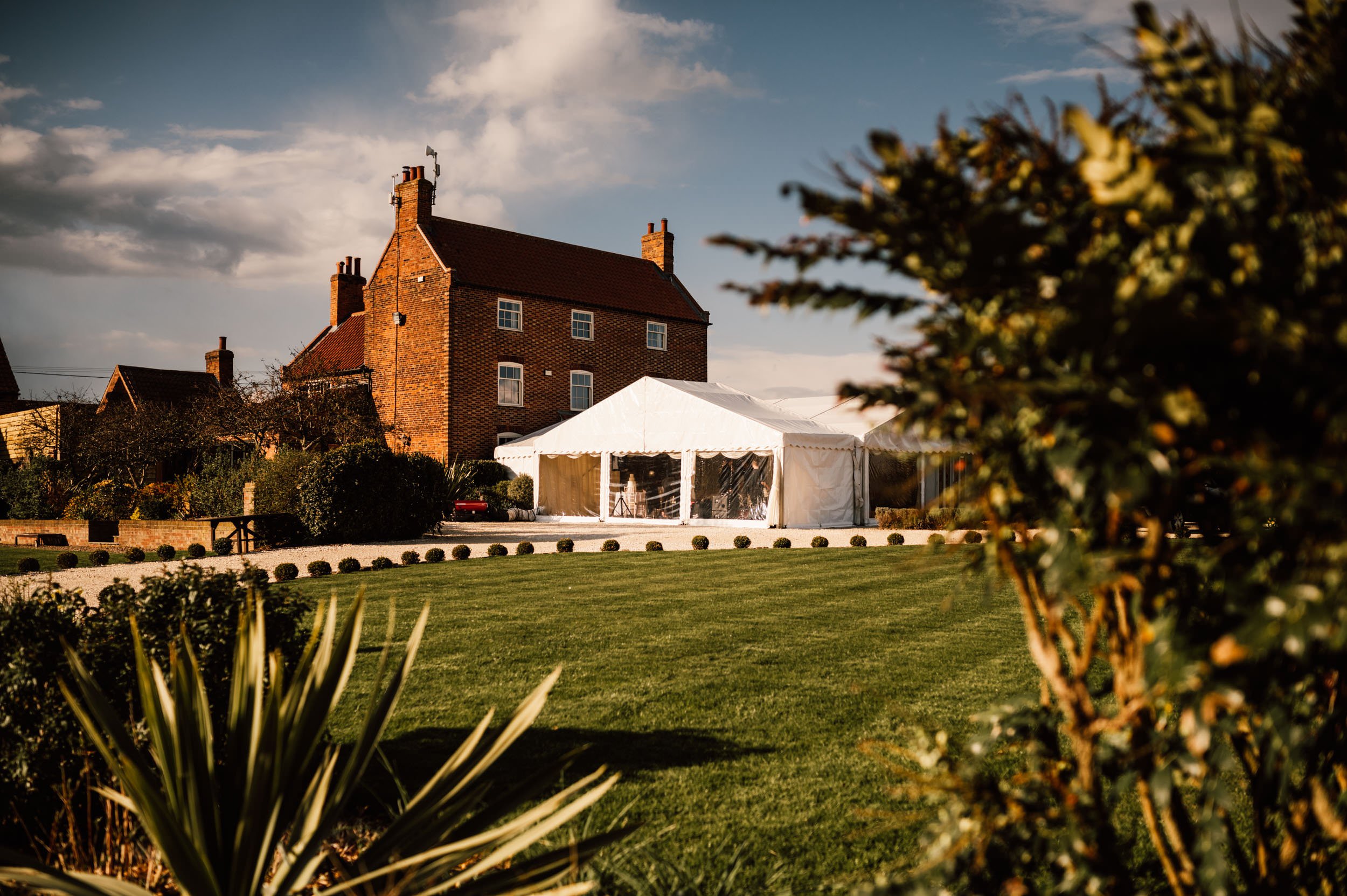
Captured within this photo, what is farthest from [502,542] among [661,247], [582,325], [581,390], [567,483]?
[661,247]

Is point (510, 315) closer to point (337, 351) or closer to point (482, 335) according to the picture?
point (482, 335)

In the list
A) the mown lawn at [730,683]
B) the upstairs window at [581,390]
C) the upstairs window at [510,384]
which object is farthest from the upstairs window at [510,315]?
the mown lawn at [730,683]

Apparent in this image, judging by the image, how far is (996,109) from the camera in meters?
1.69

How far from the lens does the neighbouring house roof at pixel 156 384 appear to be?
37.8 meters

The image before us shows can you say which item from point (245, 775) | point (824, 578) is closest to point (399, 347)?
point (824, 578)

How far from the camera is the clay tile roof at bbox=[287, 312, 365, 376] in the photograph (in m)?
32.8

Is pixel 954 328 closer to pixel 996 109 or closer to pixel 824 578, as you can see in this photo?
pixel 996 109

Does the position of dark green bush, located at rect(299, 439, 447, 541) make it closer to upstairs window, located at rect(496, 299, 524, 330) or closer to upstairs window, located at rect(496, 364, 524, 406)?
upstairs window, located at rect(496, 364, 524, 406)

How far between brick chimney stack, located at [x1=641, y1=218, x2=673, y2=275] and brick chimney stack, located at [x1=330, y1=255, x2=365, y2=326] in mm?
11406

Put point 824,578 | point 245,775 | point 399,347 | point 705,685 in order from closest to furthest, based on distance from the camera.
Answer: point 245,775 < point 705,685 < point 824,578 < point 399,347

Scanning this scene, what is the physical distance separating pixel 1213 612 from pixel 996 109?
986mm

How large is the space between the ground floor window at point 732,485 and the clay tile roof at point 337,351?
13.6 m

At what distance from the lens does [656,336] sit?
35.8 metres

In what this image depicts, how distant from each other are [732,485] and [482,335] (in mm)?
10668
